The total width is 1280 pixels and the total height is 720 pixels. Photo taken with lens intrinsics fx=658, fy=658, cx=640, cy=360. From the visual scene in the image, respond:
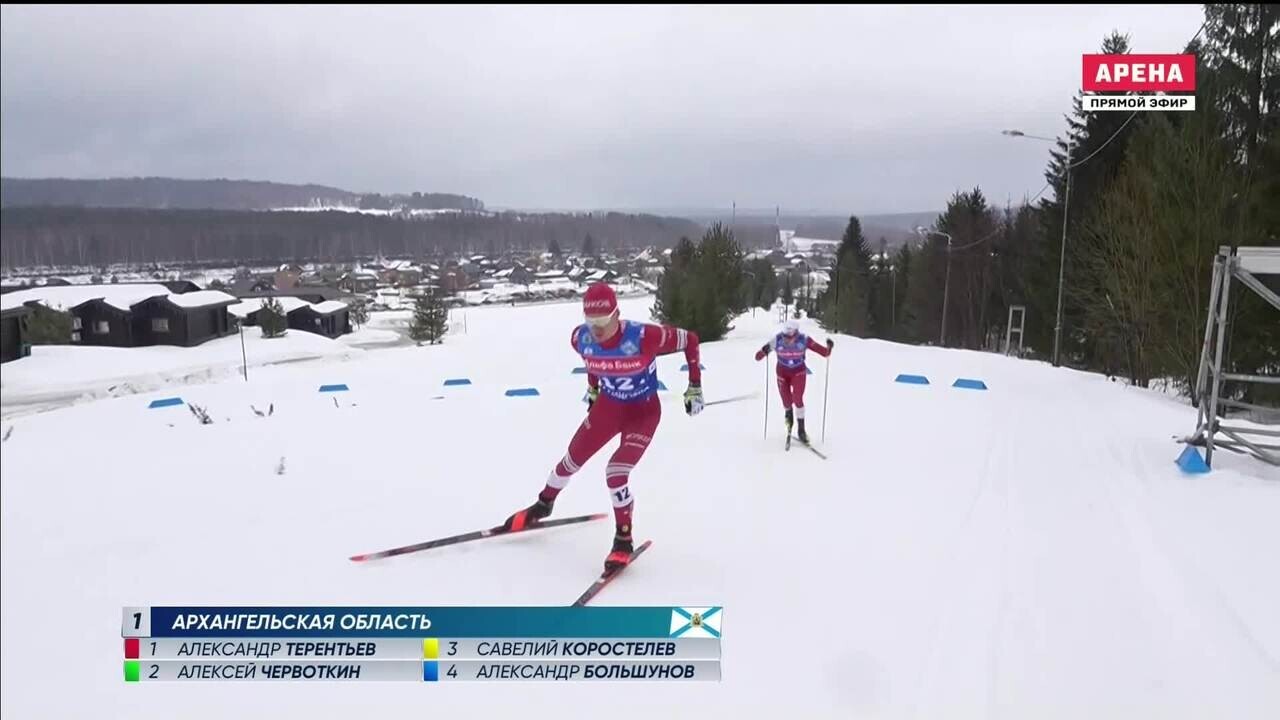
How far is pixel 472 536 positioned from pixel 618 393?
1457mm

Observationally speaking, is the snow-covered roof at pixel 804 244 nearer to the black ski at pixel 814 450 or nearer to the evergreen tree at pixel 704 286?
the evergreen tree at pixel 704 286

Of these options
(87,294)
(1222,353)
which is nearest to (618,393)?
(1222,353)

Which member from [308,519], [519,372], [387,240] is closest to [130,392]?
[519,372]

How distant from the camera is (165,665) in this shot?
312 cm

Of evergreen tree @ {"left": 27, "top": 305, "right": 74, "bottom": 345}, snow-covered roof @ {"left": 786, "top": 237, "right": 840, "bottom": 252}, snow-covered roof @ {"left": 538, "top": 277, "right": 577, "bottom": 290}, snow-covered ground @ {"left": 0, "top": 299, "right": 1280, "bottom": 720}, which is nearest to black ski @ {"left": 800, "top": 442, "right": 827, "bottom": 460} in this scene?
snow-covered ground @ {"left": 0, "top": 299, "right": 1280, "bottom": 720}

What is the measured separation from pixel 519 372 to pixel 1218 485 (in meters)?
17.0

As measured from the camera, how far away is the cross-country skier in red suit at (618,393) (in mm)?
4395

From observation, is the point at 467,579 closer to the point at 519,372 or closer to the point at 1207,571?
the point at 1207,571

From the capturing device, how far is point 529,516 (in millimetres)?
4859

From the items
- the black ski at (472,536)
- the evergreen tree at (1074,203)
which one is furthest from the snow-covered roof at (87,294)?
the evergreen tree at (1074,203)

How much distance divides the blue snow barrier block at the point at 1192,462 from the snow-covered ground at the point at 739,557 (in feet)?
0.77

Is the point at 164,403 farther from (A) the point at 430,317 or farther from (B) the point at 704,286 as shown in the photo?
(A) the point at 430,317

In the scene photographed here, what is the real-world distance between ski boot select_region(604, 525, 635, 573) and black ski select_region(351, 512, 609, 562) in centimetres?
76

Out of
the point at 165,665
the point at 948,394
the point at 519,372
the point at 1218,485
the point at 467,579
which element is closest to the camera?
the point at 165,665
